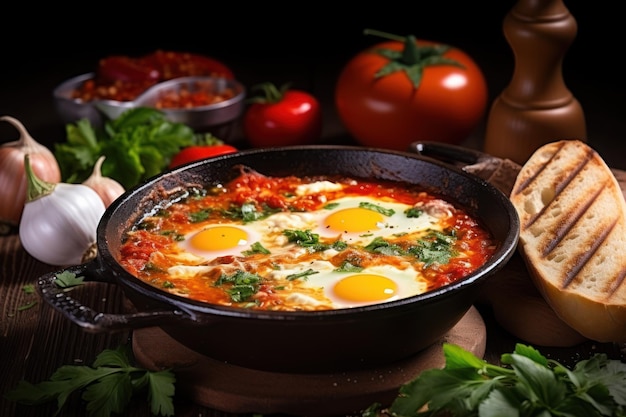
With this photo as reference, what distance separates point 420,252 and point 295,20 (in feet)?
14.5

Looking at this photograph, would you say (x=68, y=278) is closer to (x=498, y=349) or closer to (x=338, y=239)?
(x=338, y=239)

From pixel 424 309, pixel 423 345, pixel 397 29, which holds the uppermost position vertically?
pixel 424 309

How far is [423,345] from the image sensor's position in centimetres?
373

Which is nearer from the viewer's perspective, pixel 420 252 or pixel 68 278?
pixel 68 278

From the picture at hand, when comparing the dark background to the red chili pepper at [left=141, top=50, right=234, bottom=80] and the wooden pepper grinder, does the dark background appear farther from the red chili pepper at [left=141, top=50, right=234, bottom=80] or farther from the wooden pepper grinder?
the wooden pepper grinder

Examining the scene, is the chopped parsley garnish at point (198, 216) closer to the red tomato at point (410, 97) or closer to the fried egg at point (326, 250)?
the fried egg at point (326, 250)

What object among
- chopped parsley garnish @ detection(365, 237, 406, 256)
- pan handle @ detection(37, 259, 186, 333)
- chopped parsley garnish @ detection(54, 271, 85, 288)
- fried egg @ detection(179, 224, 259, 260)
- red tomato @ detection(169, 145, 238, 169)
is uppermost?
pan handle @ detection(37, 259, 186, 333)

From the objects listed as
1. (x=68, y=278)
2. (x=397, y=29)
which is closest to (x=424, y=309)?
(x=68, y=278)

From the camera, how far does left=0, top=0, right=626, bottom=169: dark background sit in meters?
7.68

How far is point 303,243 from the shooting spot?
4.22 metres

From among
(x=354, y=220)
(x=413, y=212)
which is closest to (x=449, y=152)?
(x=413, y=212)

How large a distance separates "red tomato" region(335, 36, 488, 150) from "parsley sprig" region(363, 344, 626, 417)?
297 centimetres

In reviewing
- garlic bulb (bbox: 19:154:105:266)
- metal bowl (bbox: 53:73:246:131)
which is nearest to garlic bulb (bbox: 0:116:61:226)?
garlic bulb (bbox: 19:154:105:266)

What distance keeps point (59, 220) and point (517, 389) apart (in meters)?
2.37
